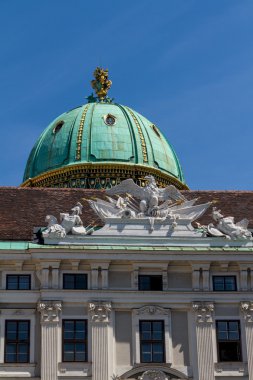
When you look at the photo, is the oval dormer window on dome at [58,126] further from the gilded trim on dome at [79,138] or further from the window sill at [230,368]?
the window sill at [230,368]

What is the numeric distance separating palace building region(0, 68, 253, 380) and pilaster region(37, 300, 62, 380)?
0.04 meters

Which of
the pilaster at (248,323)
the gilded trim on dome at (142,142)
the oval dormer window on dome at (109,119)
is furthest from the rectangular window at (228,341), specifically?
the oval dormer window on dome at (109,119)

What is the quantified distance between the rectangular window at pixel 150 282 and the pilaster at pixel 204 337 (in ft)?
5.38

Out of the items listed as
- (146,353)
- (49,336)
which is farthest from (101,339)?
(49,336)

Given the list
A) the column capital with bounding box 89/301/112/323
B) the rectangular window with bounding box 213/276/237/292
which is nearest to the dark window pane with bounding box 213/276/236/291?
the rectangular window with bounding box 213/276/237/292

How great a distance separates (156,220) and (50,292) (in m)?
5.58

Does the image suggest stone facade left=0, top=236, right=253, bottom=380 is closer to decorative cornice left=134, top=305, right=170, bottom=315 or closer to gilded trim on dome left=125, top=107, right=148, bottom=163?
decorative cornice left=134, top=305, right=170, bottom=315

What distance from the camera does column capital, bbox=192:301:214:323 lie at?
136 feet

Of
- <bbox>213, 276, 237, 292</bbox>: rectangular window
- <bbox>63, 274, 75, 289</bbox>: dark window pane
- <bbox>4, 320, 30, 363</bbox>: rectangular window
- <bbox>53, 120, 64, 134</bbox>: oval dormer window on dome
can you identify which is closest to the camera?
<bbox>4, 320, 30, 363</bbox>: rectangular window

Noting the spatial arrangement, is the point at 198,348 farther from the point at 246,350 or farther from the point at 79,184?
the point at 79,184

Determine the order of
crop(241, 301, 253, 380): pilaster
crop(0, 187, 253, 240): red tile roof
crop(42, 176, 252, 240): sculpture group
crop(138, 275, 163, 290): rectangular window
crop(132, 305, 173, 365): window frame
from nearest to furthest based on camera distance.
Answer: crop(132, 305, 173, 365): window frame < crop(241, 301, 253, 380): pilaster < crop(138, 275, 163, 290): rectangular window < crop(42, 176, 252, 240): sculpture group < crop(0, 187, 253, 240): red tile roof

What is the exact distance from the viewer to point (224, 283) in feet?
139

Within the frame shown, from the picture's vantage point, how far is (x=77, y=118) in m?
65.6

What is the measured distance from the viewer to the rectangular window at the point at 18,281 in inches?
1640
